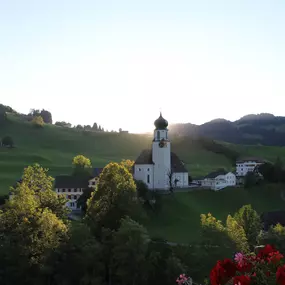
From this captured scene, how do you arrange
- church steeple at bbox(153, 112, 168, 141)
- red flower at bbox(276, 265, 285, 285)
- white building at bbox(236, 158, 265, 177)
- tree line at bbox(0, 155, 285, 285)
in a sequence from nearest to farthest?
red flower at bbox(276, 265, 285, 285) < tree line at bbox(0, 155, 285, 285) < church steeple at bbox(153, 112, 168, 141) < white building at bbox(236, 158, 265, 177)

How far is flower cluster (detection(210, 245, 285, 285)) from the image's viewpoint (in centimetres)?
700

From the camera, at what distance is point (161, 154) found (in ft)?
226

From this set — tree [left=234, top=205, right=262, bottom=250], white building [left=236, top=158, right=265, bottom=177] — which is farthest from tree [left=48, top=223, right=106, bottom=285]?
white building [left=236, top=158, right=265, bottom=177]

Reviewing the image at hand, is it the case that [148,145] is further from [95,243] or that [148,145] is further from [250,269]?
[250,269]

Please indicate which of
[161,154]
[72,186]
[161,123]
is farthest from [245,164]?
[72,186]

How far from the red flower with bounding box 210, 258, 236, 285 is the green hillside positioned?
295 feet

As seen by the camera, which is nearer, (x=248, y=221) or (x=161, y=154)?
(x=248, y=221)

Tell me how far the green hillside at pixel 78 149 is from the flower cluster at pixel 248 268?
8970cm

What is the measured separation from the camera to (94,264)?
116 feet

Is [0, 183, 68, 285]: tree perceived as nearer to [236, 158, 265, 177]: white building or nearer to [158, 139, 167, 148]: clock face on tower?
[158, 139, 167, 148]: clock face on tower

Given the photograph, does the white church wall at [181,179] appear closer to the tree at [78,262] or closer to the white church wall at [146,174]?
the white church wall at [146,174]

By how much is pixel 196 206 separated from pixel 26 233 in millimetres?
35431

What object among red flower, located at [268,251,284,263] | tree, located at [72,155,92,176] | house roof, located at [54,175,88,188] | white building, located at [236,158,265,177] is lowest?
red flower, located at [268,251,284,263]

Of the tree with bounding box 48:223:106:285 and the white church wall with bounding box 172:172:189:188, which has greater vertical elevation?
the white church wall with bounding box 172:172:189:188
